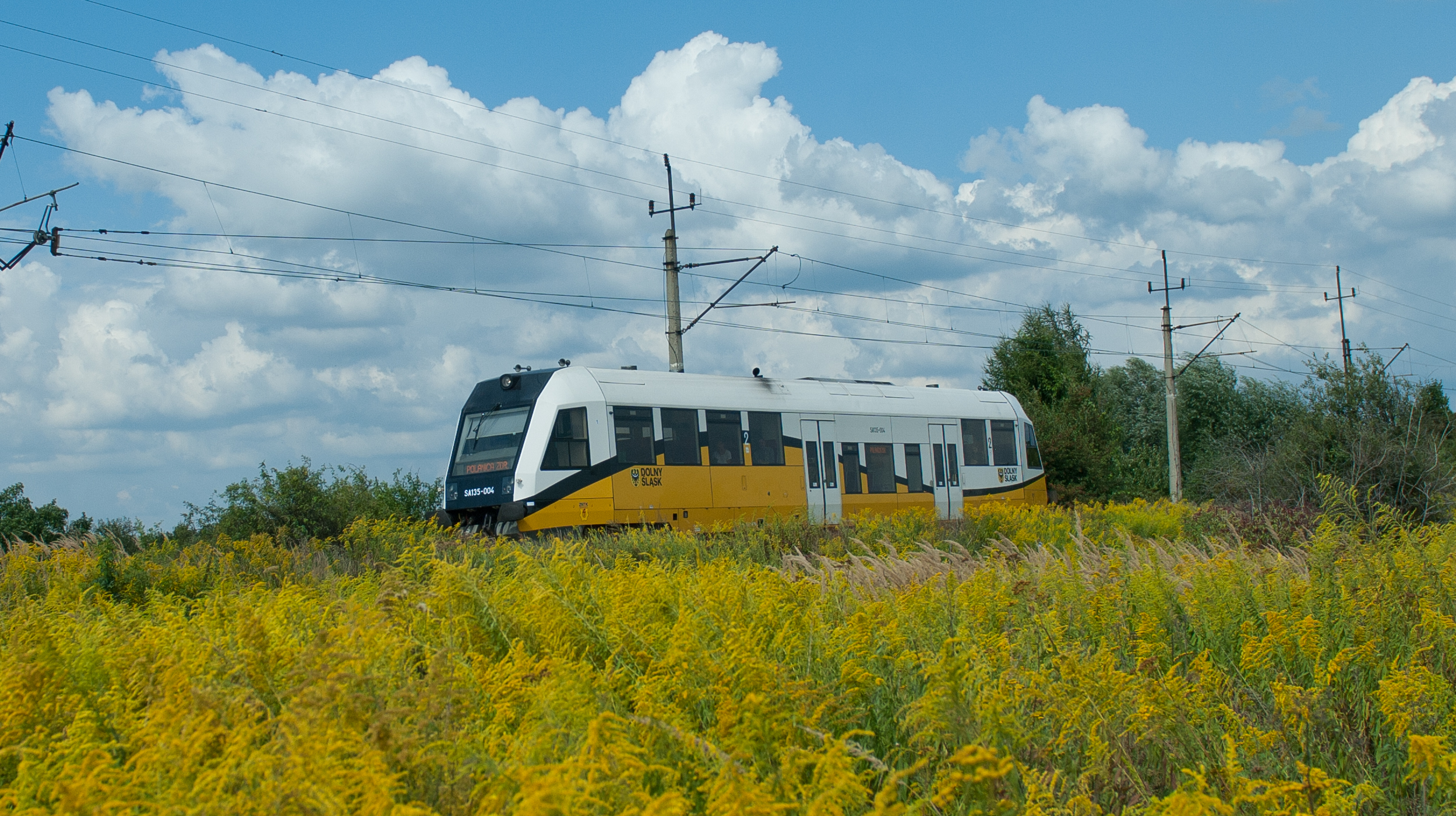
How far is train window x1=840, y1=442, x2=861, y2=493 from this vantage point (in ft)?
71.5

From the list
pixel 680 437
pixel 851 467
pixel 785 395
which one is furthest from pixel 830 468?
pixel 680 437

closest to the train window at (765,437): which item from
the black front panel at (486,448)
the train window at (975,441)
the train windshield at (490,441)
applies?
the black front panel at (486,448)

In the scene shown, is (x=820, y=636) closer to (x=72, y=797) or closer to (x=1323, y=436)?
(x=72, y=797)

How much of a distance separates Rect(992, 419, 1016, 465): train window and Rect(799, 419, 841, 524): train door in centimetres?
541

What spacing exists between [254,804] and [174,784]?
280 mm

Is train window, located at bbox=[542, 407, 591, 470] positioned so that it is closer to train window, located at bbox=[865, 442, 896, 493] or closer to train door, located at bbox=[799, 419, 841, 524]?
train door, located at bbox=[799, 419, 841, 524]

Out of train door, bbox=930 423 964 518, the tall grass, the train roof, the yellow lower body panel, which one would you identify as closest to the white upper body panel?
the train roof

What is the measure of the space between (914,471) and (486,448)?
9.22 metres

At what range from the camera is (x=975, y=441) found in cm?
2469

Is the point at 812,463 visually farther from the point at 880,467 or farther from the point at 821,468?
the point at 880,467

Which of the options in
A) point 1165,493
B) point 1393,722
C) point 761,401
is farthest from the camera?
point 1165,493

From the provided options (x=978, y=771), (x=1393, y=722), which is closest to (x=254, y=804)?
(x=978, y=771)

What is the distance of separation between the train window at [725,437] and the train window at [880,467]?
3443mm

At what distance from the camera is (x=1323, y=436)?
16.5 meters
